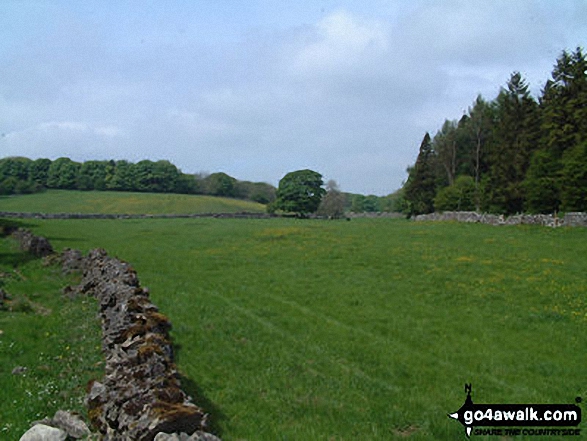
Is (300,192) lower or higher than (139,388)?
higher

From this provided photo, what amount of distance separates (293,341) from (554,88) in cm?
5912

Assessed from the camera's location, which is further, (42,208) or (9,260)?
(42,208)

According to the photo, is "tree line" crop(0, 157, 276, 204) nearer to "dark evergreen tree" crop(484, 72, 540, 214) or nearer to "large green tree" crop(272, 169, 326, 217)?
"large green tree" crop(272, 169, 326, 217)

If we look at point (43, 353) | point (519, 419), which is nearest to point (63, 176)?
point (43, 353)

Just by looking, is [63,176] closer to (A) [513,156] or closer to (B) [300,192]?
(B) [300,192]

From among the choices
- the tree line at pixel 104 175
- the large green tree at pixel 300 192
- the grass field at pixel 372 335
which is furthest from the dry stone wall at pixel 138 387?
the tree line at pixel 104 175

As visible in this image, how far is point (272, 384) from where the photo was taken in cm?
1087

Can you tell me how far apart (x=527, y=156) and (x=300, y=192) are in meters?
60.4

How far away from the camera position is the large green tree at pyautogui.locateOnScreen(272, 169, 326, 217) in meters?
113

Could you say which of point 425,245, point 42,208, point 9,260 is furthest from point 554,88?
point 42,208

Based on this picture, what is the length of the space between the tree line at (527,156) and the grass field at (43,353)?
157 ft

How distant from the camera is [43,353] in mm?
11922

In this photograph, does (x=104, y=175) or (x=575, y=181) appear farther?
(x=104, y=175)

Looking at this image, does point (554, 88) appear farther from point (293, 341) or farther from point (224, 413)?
point (224, 413)
